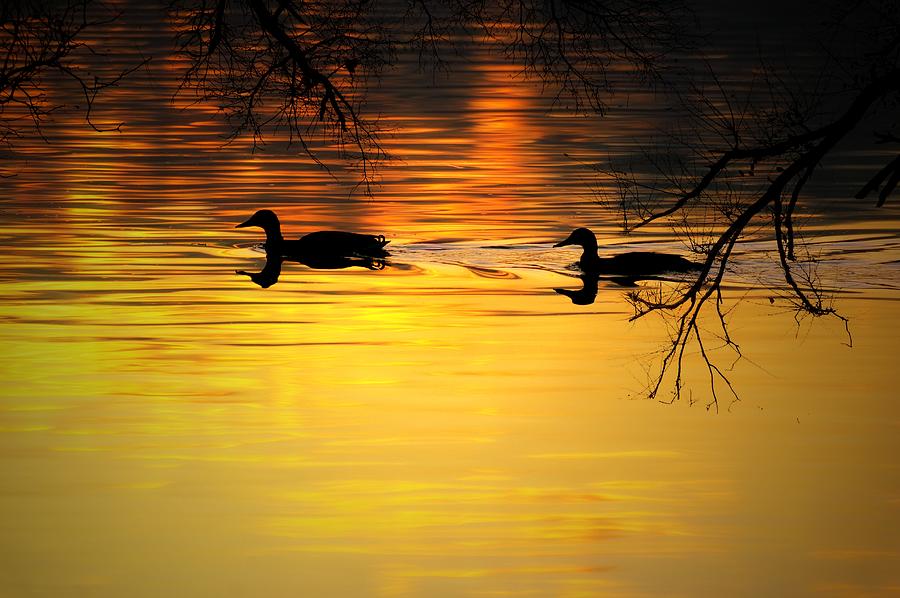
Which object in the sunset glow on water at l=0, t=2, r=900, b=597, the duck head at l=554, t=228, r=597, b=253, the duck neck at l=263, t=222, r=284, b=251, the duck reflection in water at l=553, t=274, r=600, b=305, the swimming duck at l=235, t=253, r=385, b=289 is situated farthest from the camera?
the duck neck at l=263, t=222, r=284, b=251

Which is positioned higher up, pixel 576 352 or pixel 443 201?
pixel 443 201

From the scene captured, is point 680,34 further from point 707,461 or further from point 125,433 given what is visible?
point 125,433

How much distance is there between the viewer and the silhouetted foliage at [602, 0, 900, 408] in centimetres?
Result: 1205

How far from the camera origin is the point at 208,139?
37219mm

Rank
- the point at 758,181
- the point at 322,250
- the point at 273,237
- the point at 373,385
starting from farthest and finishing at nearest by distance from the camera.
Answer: the point at 758,181 < the point at 273,237 < the point at 322,250 < the point at 373,385

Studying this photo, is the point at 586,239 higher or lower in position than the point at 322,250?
higher

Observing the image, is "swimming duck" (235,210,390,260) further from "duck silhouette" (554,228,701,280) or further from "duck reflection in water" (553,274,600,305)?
"duck reflection in water" (553,274,600,305)

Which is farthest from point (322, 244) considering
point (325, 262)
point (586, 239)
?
point (586, 239)

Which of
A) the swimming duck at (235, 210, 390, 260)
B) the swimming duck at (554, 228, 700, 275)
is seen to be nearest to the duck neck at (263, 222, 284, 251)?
the swimming duck at (235, 210, 390, 260)

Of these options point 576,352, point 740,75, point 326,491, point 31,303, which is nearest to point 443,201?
point 31,303

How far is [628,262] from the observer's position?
65.5ft

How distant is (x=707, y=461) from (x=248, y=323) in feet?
20.5

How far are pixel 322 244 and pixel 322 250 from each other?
0.13 meters

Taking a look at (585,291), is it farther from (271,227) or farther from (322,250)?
(271,227)
